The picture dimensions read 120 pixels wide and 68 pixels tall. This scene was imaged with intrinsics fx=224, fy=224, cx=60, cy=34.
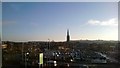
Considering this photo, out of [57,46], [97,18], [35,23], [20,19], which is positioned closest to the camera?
[97,18]

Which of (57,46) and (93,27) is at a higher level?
(93,27)

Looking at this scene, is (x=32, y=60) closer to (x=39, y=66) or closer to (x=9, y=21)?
(x=39, y=66)

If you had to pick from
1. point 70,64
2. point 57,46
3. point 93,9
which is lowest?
point 70,64

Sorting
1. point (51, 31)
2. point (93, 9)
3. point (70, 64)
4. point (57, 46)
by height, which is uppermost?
point (93, 9)

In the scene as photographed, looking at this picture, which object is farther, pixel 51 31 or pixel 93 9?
pixel 51 31

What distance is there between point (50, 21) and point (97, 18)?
115 cm

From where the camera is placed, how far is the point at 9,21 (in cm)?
417

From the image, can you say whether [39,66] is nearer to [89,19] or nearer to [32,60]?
[32,60]

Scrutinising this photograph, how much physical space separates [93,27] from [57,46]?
1.24 meters

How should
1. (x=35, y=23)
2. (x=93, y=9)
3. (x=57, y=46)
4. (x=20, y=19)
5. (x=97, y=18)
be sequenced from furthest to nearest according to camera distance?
1. (x=57, y=46)
2. (x=35, y=23)
3. (x=20, y=19)
4. (x=97, y=18)
5. (x=93, y=9)

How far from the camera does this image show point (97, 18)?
4.03m

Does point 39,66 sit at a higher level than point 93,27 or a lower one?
lower

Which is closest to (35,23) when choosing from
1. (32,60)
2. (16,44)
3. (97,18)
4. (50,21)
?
(50,21)

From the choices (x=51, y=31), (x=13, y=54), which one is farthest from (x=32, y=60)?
(x=51, y=31)
